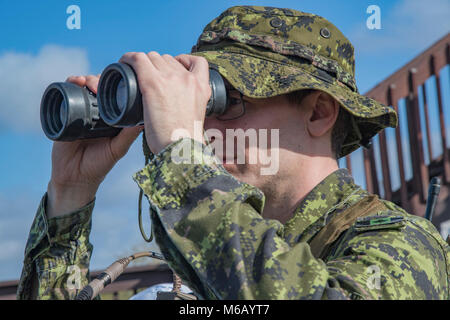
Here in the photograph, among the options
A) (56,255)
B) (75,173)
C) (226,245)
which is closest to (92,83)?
(75,173)

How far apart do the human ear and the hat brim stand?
0.19 ft

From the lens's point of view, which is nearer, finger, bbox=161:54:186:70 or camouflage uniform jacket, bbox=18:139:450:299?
camouflage uniform jacket, bbox=18:139:450:299

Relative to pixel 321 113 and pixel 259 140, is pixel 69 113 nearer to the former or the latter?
pixel 259 140

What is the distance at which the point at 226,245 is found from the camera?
4.06 feet

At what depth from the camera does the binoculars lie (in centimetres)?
145

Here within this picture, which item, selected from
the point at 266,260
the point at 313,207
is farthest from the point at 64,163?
the point at 266,260

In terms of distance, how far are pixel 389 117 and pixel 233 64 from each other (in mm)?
561

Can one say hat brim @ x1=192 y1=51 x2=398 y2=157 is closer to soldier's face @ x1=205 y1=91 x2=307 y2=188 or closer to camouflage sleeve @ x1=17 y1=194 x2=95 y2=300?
soldier's face @ x1=205 y1=91 x2=307 y2=188

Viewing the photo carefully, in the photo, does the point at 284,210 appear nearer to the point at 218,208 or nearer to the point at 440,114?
the point at 218,208

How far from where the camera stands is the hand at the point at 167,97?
4.50 feet

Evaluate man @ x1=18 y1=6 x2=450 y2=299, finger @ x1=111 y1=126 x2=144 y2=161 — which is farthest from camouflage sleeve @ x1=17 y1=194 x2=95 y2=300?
finger @ x1=111 y1=126 x2=144 y2=161

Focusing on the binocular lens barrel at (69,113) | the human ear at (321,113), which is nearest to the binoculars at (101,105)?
the binocular lens barrel at (69,113)

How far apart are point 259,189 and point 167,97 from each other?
0.38m

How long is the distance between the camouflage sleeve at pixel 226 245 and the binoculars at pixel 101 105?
170 mm
